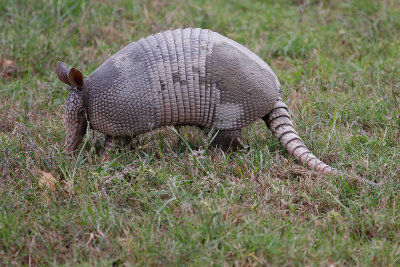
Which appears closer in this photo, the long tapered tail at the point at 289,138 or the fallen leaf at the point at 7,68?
the long tapered tail at the point at 289,138

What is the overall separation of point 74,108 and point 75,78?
0.31 meters

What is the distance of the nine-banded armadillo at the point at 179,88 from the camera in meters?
4.47

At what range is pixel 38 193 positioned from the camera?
4164 millimetres

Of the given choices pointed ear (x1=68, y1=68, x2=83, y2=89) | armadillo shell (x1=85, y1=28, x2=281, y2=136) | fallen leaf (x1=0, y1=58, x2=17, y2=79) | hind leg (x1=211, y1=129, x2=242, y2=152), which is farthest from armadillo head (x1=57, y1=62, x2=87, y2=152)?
fallen leaf (x1=0, y1=58, x2=17, y2=79)

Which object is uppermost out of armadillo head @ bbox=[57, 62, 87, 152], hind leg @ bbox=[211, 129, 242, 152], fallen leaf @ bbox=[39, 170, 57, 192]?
armadillo head @ bbox=[57, 62, 87, 152]

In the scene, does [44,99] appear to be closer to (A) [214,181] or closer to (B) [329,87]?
(A) [214,181]

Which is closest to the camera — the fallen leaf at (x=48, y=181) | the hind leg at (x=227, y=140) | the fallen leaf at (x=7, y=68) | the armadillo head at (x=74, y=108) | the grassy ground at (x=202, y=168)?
the grassy ground at (x=202, y=168)

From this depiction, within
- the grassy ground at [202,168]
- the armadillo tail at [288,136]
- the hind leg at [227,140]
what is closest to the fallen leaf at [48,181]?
the grassy ground at [202,168]

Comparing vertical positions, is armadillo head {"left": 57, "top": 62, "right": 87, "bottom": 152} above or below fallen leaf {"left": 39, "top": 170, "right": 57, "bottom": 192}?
above

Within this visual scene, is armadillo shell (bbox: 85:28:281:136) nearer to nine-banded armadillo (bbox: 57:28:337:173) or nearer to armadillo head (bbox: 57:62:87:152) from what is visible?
nine-banded armadillo (bbox: 57:28:337:173)

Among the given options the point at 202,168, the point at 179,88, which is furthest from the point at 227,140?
the point at 179,88

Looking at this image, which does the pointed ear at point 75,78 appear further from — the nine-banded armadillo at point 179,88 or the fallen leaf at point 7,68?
the fallen leaf at point 7,68

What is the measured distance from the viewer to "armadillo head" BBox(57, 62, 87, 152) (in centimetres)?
452

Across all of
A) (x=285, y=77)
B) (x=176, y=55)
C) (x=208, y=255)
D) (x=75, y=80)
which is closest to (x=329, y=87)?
(x=285, y=77)
